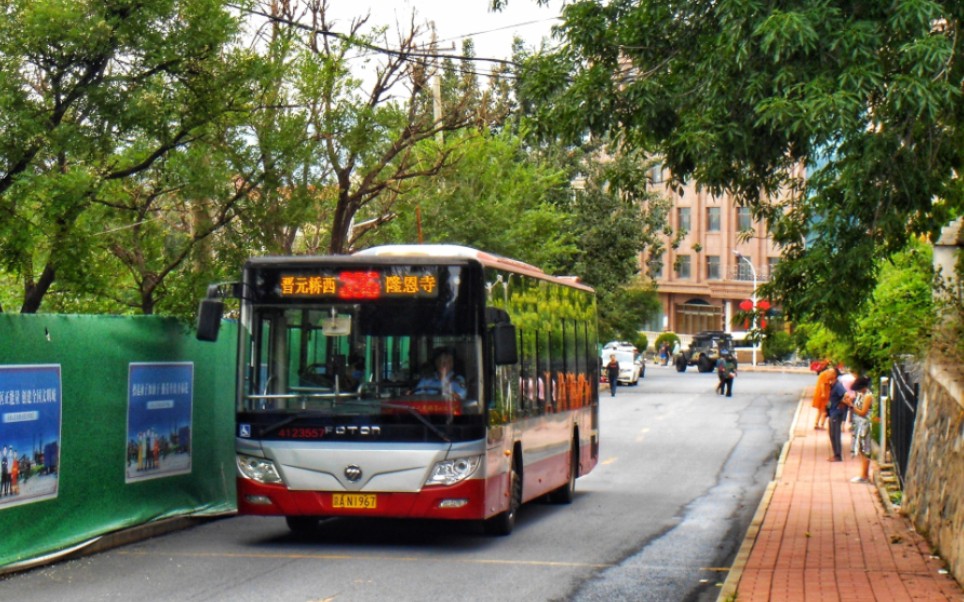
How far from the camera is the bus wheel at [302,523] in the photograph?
553 inches

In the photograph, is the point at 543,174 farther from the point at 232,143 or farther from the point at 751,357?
the point at 751,357

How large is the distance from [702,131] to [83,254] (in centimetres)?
588

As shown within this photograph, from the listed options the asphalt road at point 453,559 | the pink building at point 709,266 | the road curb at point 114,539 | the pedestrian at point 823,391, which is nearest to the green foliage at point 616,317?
the pedestrian at point 823,391

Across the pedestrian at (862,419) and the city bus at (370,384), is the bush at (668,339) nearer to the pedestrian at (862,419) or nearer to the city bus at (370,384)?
the pedestrian at (862,419)

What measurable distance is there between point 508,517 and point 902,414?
26.8 ft

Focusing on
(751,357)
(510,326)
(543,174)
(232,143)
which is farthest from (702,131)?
(751,357)

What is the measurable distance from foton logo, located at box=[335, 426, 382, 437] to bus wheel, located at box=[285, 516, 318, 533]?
5.21 ft

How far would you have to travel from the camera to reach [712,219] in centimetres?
10431

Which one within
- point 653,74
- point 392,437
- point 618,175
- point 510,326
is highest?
point 653,74

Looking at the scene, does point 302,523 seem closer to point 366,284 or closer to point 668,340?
point 366,284

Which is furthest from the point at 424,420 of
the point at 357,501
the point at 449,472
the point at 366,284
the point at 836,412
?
the point at 836,412

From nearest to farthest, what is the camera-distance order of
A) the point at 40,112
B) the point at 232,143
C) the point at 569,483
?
the point at 40,112
the point at 232,143
the point at 569,483

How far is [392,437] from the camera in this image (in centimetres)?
1275

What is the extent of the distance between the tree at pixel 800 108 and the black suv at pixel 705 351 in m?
66.2
